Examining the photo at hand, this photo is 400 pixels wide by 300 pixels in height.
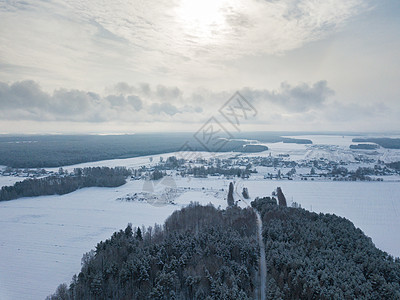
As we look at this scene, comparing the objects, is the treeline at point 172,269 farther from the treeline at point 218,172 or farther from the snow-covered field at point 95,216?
the treeline at point 218,172

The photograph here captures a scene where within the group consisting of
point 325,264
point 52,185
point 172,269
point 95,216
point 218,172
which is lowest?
point 95,216

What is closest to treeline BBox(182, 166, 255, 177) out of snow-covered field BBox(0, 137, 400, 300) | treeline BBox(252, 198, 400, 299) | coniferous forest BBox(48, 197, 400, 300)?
snow-covered field BBox(0, 137, 400, 300)

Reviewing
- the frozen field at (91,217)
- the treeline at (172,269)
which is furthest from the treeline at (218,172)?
the treeline at (172,269)

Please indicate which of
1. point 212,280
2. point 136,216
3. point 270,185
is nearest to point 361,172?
point 270,185

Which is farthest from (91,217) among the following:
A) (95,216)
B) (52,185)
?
(52,185)

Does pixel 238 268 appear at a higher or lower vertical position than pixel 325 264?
lower

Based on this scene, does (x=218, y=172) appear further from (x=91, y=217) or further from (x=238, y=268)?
(x=238, y=268)

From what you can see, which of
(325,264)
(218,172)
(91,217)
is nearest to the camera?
(325,264)

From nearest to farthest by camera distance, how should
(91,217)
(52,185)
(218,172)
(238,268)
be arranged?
(238,268), (91,217), (52,185), (218,172)

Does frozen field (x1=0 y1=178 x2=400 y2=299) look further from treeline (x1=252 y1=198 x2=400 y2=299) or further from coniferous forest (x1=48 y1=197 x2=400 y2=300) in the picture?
treeline (x1=252 y1=198 x2=400 y2=299)
